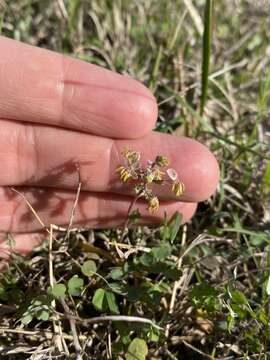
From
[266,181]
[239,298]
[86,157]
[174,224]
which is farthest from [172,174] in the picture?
[266,181]

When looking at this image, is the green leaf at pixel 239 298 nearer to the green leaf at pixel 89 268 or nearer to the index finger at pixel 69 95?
the green leaf at pixel 89 268

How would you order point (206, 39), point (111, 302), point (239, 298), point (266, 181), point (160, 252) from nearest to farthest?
point (239, 298)
point (111, 302)
point (160, 252)
point (206, 39)
point (266, 181)

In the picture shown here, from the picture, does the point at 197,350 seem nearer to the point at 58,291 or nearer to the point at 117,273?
the point at 117,273

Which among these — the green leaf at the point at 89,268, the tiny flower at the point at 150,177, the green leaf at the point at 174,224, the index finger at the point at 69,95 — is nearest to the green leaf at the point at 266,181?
the green leaf at the point at 174,224

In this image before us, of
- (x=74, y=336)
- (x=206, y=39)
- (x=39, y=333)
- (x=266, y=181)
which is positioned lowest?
(x=39, y=333)

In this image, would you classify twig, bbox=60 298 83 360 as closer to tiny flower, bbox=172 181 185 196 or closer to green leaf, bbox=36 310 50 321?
green leaf, bbox=36 310 50 321

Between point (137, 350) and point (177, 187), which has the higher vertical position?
point (177, 187)
